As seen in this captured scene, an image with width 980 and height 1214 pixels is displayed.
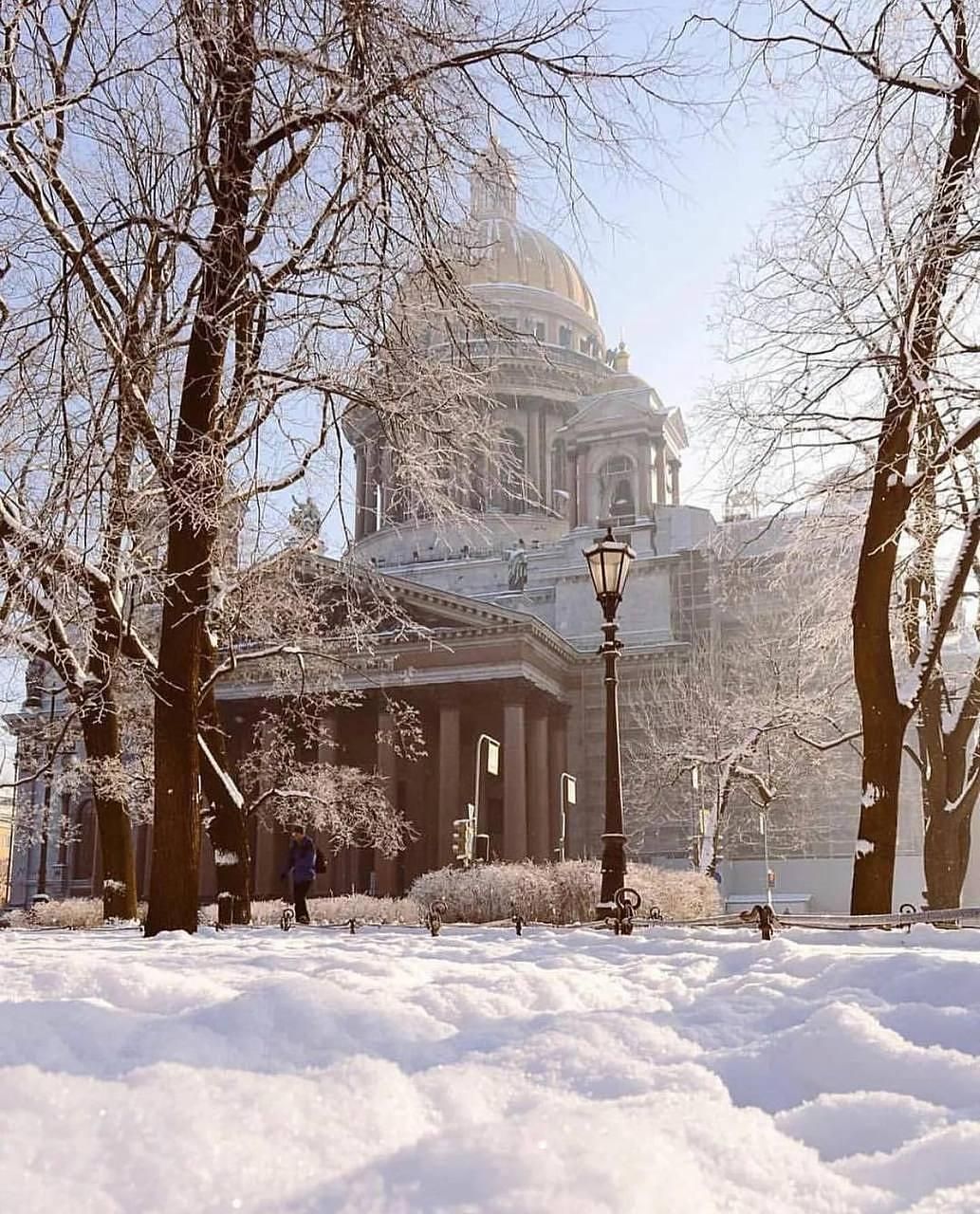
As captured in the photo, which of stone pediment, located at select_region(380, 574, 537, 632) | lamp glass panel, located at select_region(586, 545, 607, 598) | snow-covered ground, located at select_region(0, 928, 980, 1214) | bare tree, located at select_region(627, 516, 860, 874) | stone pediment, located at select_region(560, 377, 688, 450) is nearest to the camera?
snow-covered ground, located at select_region(0, 928, 980, 1214)

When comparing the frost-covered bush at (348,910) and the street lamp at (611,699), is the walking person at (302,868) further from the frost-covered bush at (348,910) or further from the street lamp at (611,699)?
the street lamp at (611,699)

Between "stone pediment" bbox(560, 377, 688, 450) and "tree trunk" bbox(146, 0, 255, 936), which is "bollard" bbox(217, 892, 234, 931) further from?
"stone pediment" bbox(560, 377, 688, 450)

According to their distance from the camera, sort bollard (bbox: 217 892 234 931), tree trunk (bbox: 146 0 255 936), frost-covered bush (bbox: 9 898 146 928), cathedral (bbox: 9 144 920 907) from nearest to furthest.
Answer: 1. tree trunk (bbox: 146 0 255 936)
2. bollard (bbox: 217 892 234 931)
3. frost-covered bush (bbox: 9 898 146 928)
4. cathedral (bbox: 9 144 920 907)

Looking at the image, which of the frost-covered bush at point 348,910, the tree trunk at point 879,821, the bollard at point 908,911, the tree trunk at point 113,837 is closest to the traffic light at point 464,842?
the frost-covered bush at point 348,910

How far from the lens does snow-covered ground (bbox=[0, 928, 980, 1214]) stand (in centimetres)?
289

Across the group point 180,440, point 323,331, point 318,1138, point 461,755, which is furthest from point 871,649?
point 461,755

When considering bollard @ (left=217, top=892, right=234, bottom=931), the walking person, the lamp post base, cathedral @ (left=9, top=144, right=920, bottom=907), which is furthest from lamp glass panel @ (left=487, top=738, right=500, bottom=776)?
cathedral @ (left=9, top=144, right=920, bottom=907)

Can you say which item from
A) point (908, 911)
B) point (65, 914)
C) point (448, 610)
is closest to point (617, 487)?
point (448, 610)

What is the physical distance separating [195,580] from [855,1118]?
8685mm

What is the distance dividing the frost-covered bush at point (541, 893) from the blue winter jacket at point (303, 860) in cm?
320

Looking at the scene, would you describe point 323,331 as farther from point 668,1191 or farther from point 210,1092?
point 668,1191

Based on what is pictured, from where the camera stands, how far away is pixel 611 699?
15.2 m

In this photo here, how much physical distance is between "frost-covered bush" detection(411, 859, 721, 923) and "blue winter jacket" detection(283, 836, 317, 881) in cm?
320

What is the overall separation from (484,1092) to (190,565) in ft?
26.8
